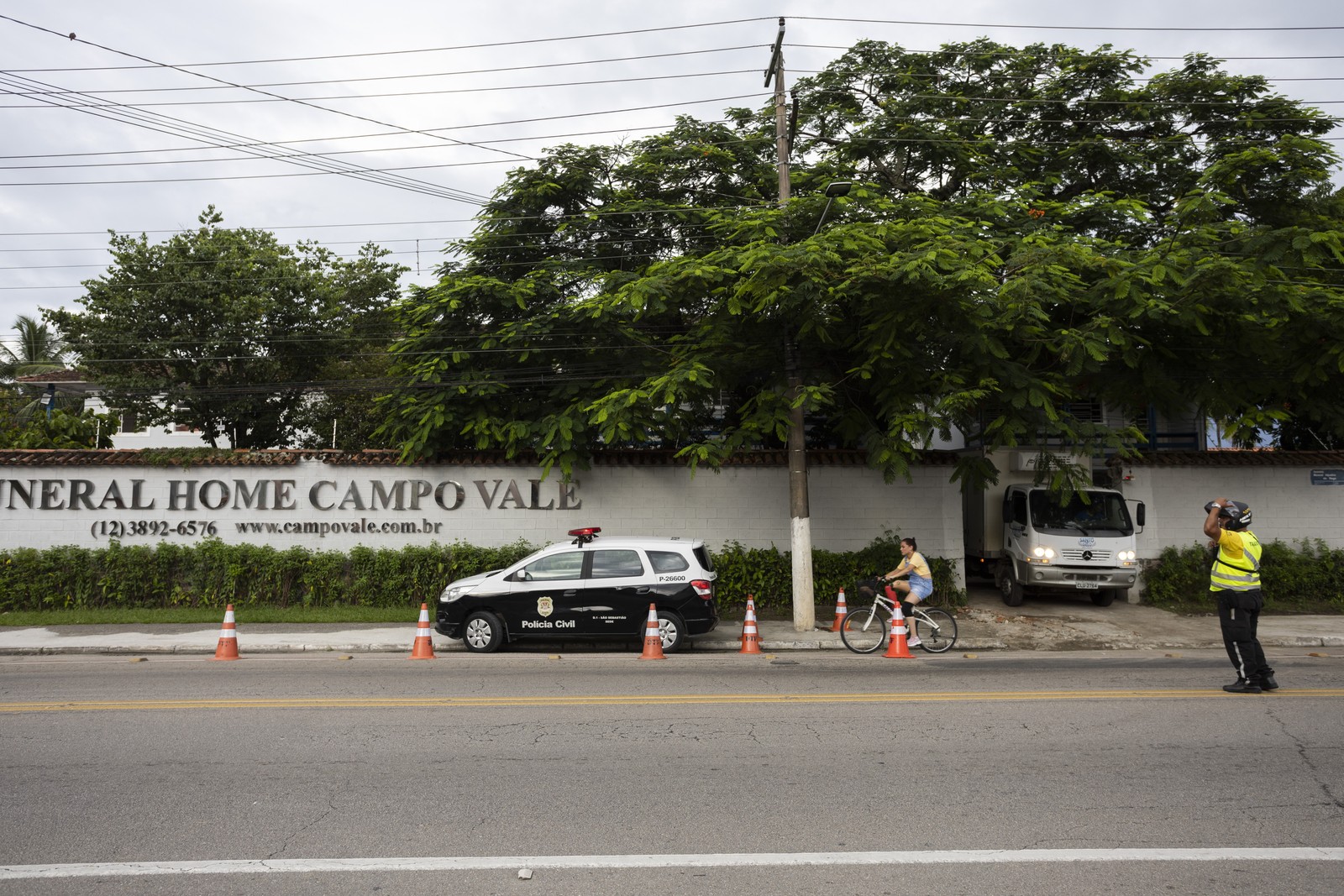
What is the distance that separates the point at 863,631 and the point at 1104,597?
23.9 feet

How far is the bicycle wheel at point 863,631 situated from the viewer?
12453mm

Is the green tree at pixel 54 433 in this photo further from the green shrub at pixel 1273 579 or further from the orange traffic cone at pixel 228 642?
the green shrub at pixel 1273 579

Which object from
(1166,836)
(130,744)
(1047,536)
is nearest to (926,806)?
(1166,836)

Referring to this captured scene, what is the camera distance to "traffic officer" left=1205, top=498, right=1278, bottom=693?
864 cm

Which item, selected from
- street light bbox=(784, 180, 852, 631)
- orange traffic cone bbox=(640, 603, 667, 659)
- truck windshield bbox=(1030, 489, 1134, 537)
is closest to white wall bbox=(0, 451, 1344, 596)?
truck windshield bbox=(1030, 489, 1134, 537)

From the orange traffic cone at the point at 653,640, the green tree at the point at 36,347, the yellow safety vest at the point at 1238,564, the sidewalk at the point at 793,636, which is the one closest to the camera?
the yellow safety vest at the point at 1238,564

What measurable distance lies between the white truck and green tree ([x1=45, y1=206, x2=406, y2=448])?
16.4 m

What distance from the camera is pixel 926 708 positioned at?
834 cm

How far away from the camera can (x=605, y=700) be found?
8.88 m

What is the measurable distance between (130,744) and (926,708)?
6765mm

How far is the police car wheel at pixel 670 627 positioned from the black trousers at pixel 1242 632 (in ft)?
21.0

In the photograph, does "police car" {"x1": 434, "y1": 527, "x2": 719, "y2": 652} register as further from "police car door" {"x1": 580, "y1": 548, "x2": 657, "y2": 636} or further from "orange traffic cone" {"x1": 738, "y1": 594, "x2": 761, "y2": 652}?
"orange traffic cone" {"x1": 738, "y1": 594, "x2": 761, "y2": 652}

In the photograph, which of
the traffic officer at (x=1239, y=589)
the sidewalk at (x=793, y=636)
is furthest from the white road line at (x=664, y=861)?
the sidewalk at (x=793, y=636)

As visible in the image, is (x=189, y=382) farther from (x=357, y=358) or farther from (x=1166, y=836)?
(x=1166, y=836)
